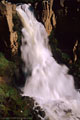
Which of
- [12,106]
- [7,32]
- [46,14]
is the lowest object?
[12,106]

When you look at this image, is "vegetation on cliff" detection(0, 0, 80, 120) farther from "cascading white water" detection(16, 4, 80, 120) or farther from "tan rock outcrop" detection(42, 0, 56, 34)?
"cascading white water" detection(16, 4, 80, 120)

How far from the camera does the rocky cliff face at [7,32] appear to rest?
445 inches

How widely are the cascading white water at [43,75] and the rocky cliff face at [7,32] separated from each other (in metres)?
0.72

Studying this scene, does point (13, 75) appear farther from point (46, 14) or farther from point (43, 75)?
point (46, 14)

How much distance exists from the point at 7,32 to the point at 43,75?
3033 mm

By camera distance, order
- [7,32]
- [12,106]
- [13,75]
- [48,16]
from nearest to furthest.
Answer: [12,106] → [7,32] → [13,75] → [48,16]

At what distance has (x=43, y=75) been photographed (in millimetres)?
11953

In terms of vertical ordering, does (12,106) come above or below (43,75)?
above

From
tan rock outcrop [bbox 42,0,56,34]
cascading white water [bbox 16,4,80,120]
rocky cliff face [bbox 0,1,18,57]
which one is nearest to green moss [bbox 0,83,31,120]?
cascading white water [bbox 16,4,80,120]

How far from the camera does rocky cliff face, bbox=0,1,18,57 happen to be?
445 inches

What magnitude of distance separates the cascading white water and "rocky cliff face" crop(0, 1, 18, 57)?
0.72m

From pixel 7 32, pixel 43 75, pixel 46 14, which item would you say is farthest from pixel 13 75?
pixel 46 14

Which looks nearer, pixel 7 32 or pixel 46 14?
pixel 7 32

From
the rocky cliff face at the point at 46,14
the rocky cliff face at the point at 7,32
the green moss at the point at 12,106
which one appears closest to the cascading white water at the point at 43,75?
the rocky cliff face at the point at 46,14
